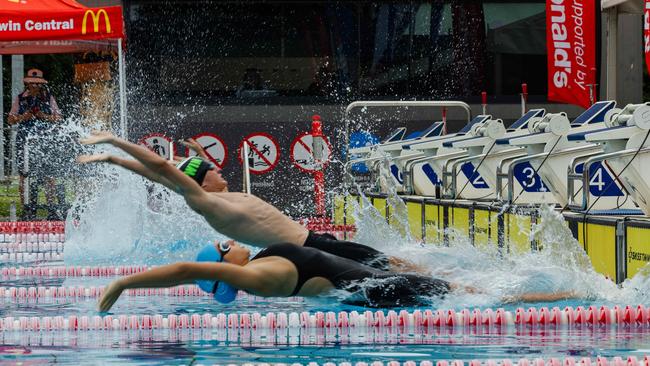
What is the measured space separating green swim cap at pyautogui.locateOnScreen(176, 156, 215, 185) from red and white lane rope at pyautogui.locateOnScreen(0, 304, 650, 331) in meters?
0.90

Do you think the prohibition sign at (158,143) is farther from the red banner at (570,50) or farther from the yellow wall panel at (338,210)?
the red banner at (570,50)

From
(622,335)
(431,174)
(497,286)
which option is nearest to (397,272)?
(497,286)

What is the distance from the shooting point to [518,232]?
27.4 feet

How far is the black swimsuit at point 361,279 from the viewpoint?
6.24 meters

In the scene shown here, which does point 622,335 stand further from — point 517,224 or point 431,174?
point 431,174

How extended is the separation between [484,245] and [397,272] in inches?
83.8

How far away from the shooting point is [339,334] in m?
6.08

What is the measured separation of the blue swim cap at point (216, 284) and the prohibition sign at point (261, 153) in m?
10.3

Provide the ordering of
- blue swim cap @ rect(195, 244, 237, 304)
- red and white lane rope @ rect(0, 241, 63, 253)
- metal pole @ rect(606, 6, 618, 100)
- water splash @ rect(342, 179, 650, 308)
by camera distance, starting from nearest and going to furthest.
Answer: blue swim cap @ rect(195, 244, 237, 304)
water splash @ rect(342, 179, 650, 308)
metal pole @ rect(606, 6, 618, 100)
red and white lane rope @ rect(0, 241, 63, 253)

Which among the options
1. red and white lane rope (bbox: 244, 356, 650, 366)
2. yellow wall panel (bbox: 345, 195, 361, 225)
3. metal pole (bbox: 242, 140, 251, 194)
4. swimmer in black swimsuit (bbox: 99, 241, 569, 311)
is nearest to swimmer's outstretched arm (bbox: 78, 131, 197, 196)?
swimmer in black swimsuit (bbox: 99, 241, 569, 311)

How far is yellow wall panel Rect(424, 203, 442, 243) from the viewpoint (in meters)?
10.5

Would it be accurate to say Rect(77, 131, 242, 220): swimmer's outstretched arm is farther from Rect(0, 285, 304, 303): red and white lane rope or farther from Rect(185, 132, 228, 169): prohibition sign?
Rect(185, 132, 228, 169): prohibition sign

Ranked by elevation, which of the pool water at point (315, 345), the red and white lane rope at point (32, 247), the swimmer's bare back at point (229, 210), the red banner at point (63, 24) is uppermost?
the red banner at point (63, 24)

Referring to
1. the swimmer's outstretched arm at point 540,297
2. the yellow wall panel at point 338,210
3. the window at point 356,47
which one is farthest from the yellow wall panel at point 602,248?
the window at point 356,47
